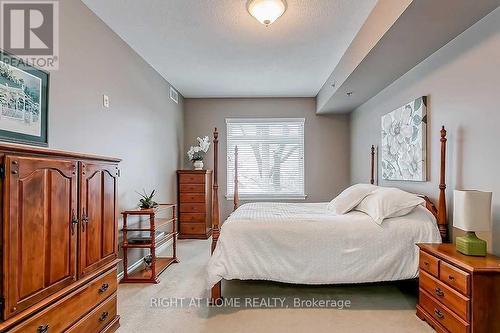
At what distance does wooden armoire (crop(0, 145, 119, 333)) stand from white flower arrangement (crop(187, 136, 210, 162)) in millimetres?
3424

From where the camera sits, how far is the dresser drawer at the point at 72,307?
4.80ft

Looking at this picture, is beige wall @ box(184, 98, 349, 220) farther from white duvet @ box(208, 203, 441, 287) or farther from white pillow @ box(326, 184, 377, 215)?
white duvet @ box(208, 203, 441, 287)

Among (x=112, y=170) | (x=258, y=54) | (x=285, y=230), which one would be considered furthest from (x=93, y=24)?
(x=285, y=230)

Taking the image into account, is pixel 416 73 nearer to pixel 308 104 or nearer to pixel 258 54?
pixel 258 54

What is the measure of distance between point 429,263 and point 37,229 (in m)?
2.70

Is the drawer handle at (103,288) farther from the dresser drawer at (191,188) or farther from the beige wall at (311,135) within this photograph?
the beige wall at (311,135)

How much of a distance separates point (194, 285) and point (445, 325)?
2244 mm

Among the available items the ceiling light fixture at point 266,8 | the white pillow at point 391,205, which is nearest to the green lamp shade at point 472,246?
the white pillow at point 391,205

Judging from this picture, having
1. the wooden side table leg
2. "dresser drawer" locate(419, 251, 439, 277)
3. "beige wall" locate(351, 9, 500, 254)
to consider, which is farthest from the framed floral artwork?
the wooden side table leg

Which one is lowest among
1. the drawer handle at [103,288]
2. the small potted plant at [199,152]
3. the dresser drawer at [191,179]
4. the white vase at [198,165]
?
the drawer handle at [103,288]

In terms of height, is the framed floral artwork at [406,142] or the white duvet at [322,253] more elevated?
the framed floral artwork at [406,142]

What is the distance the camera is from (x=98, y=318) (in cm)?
204

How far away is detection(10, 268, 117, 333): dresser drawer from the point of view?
1465 mm

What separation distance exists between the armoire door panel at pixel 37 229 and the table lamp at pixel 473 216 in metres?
2.58
